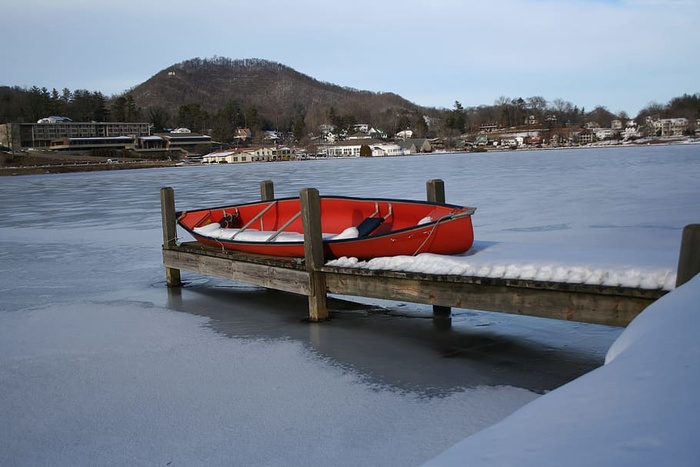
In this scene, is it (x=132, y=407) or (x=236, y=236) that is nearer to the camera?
(x=132, y=407)

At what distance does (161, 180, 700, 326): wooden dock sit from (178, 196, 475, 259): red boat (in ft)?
0.74

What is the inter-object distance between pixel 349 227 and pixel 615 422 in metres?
6.61

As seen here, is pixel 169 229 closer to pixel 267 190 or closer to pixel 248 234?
pixel 248 234

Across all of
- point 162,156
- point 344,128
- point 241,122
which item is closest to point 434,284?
point 162,156

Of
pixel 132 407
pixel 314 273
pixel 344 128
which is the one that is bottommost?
pixel 132 407

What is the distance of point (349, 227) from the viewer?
910cm

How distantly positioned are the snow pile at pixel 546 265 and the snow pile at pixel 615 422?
6.18 feet

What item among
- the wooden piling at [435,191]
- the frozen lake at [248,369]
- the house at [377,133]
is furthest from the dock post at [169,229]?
the house at [377,133]

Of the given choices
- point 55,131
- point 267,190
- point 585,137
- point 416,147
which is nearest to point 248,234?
point 267,190

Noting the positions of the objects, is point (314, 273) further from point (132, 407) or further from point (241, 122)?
point (241, 122)

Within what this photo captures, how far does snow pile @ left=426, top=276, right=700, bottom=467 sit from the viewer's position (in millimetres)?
2369

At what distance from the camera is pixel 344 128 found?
569 ft

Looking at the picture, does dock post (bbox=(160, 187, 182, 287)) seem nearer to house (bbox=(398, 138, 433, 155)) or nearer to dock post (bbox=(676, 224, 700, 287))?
dock post (bbox=(676, 224, 700, 287))

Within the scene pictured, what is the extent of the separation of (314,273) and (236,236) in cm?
217
